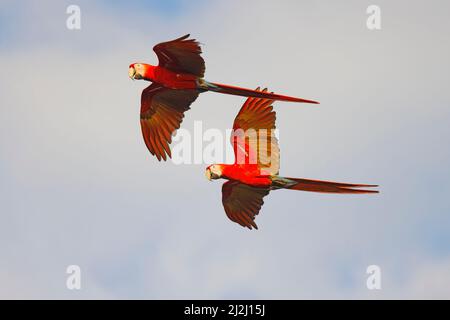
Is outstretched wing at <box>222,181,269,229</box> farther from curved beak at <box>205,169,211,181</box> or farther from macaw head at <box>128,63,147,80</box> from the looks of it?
macaw head at <box>128,63,147,80</box>

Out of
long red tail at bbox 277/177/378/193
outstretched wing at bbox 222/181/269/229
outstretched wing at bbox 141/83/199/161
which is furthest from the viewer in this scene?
outstretched wing at bbox 141/83/199/161

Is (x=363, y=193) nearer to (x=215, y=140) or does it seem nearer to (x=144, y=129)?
(x=215, y=140)

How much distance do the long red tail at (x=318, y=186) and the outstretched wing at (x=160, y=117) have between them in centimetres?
179

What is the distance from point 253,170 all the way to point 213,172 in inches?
21.5

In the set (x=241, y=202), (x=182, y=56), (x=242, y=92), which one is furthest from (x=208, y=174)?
(x=182, y=56)

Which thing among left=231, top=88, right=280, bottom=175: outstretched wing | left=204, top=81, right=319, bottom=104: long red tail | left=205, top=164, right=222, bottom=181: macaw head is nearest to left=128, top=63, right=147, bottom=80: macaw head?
left=204, top=81, right=319, bottom=104: long red tail

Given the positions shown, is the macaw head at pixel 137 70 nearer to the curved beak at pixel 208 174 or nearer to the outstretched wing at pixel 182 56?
the outstretched wing at pixel 182 56

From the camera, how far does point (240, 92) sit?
13.8 m

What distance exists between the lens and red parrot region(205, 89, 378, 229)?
14023 millimetres

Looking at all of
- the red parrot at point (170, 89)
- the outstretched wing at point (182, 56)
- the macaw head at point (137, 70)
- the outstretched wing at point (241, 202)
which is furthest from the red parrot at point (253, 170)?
the macaw head at point (137, 70)

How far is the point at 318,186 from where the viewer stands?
13.7 m

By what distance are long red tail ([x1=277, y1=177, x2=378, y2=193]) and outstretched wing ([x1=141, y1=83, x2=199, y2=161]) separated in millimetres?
1795

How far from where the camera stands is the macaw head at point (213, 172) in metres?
14.0
